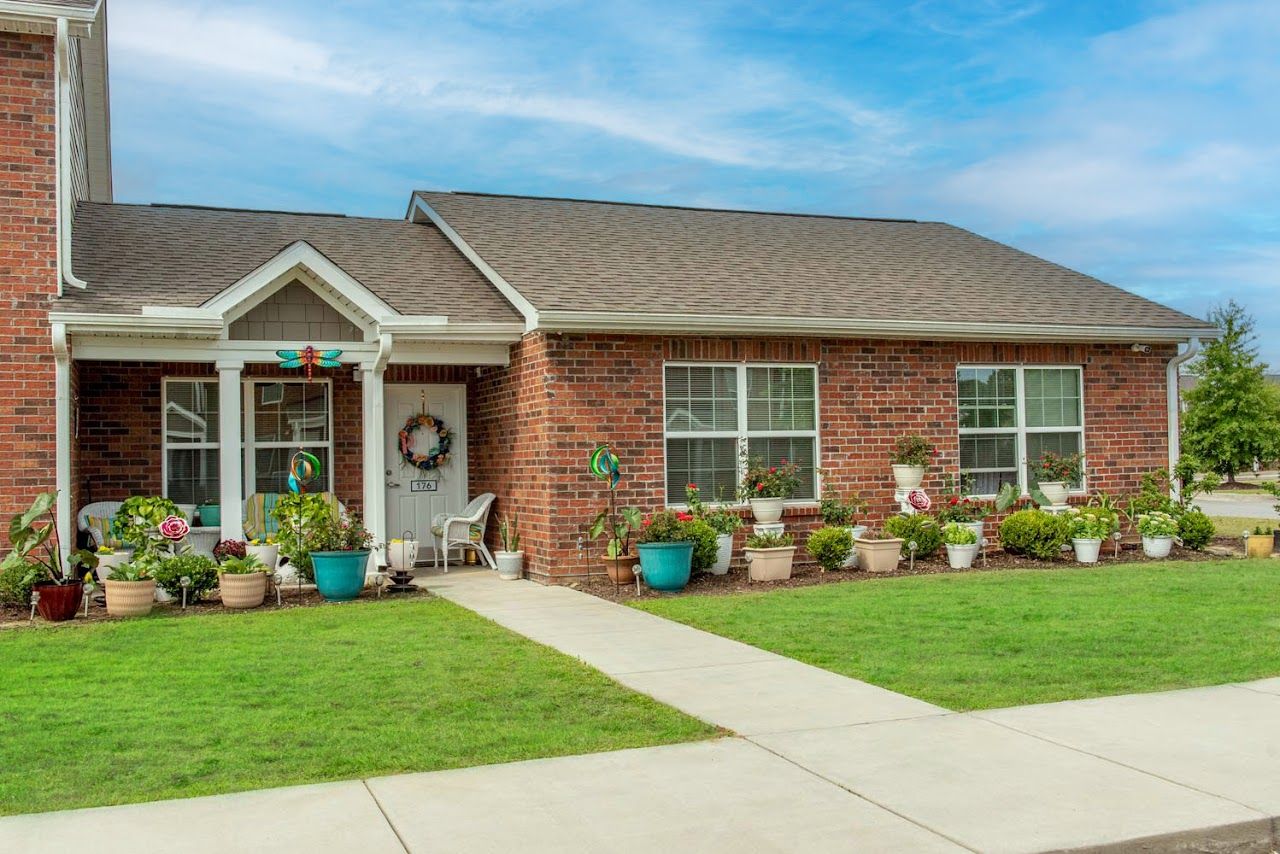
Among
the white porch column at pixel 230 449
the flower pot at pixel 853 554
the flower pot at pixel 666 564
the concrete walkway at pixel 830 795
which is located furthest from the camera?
the flower pot at pixel 853 554

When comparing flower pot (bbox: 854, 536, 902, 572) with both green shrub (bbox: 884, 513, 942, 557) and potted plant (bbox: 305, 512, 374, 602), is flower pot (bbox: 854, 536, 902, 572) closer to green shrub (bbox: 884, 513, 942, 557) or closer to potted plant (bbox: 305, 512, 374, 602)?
green shrub (bbox: 884, 513, 942, 557)

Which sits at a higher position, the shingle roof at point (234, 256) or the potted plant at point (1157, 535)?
the shingle roof at point (234, 256)

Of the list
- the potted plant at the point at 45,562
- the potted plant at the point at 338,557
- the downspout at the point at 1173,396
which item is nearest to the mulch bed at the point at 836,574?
the downspout at the point at 1173,396

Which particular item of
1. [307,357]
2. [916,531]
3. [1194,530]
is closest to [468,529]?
[307,357]

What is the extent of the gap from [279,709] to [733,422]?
25.6ft

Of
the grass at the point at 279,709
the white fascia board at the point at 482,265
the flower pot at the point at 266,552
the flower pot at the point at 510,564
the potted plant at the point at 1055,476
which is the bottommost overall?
the grass at the point at 279,709

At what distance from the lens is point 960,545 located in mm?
13664

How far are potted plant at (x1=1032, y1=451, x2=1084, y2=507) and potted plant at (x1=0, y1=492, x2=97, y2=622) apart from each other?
1113 cm

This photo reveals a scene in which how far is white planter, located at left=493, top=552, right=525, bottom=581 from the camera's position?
13109 millimetres

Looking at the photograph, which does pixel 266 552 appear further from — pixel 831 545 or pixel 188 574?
pixel 831 545

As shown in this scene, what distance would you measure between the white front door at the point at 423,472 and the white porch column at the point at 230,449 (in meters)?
2.68

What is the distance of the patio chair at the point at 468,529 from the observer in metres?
14.0

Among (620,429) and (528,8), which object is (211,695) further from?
(528,8)

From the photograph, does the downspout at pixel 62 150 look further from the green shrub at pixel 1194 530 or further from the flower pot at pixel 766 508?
the green shrub at pixel 1194 530
